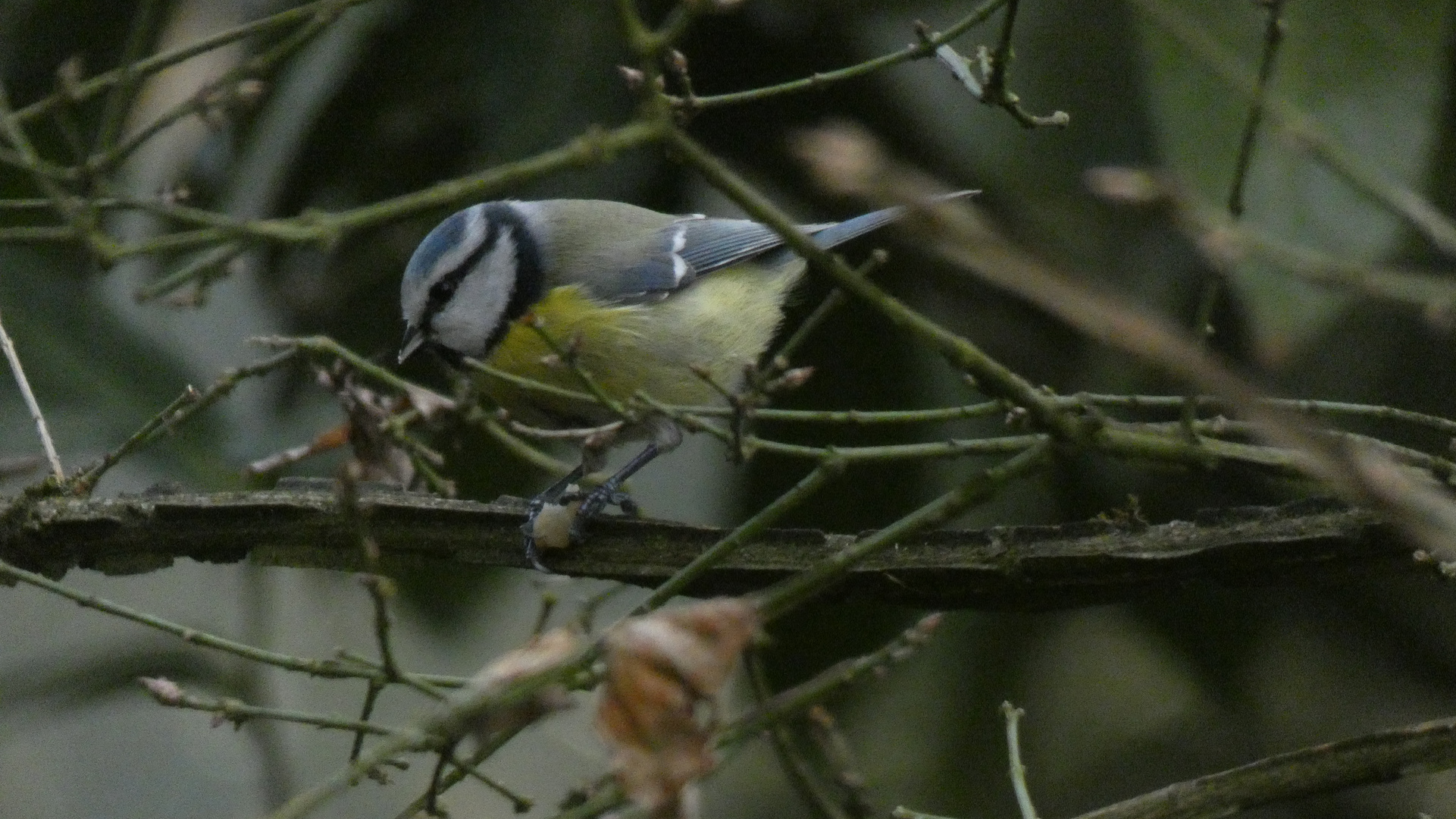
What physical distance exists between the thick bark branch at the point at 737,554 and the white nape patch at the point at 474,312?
Answer: 0.56 meters

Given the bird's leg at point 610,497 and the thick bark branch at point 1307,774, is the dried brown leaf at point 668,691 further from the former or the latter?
the bird's leg at point 610,497

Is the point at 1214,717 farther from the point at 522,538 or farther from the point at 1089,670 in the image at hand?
the point at 522,538

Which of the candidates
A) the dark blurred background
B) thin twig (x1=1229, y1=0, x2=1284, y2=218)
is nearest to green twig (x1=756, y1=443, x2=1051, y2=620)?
thin twig (x1=1229, y1=0, x2=1284, y2=218)

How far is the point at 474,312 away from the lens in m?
1.81

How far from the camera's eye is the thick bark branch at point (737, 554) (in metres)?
1.04

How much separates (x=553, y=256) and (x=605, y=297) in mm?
120

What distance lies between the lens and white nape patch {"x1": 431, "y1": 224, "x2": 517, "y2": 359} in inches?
70.9

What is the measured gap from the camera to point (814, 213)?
2.29 m

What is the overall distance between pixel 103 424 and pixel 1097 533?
1489 mm

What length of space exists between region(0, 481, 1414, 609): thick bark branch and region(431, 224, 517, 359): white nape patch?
0.56m

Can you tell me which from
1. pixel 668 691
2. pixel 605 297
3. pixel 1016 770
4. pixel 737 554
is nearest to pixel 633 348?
pixel 605 297

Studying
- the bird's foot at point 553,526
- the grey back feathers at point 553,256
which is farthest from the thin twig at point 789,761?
the grey back feathers at point 553,256

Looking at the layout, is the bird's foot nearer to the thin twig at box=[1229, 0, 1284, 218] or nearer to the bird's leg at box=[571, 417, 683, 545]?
the bird's leg at box=[571, 417, 683, 545]

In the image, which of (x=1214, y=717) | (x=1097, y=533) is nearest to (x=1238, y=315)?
(x=1214, y=717)
